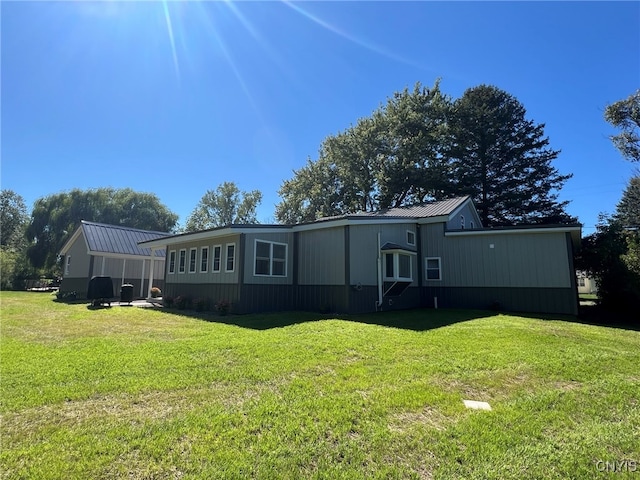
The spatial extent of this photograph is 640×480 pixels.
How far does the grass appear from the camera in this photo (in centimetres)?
270

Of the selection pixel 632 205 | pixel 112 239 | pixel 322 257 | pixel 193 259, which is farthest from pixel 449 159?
pixel 112 239

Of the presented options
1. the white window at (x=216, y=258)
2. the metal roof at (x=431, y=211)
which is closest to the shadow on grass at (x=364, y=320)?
the white window at (x=216, y=258)

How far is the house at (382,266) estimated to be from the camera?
40.8 ft

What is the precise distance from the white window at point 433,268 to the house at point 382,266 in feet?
0.14

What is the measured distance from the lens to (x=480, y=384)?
4.59m

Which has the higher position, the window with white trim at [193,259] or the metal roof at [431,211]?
the metal roof at [431,211]

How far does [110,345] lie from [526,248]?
14131 millimetres

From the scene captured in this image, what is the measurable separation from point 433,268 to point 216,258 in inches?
375

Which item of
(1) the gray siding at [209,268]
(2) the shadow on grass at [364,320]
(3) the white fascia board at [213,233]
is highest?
(3) the white fascia board at [213,233]

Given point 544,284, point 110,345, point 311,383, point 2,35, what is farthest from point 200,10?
point 544,284

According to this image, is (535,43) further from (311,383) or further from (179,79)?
(311,383)

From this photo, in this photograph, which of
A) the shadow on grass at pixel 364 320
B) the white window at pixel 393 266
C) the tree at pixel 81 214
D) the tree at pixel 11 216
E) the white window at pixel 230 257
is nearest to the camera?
the shadow on grass at pixel 364 320

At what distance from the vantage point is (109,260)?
21.0 meters

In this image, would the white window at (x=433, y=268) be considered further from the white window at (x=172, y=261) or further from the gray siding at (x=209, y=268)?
the white window at (x=172, y=261)
